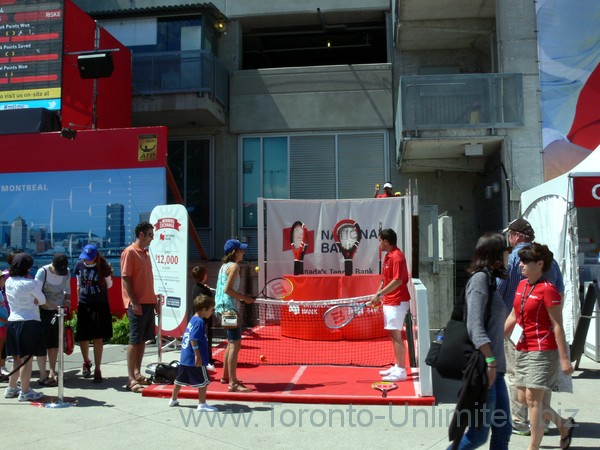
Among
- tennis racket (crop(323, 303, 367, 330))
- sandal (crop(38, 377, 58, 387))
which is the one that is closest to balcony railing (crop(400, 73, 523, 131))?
tennis racket (crop(323, 303, 367, 330))

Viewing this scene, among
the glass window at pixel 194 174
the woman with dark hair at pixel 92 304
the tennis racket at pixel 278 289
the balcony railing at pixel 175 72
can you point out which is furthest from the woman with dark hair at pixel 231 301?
the glass window at pixel 194 174

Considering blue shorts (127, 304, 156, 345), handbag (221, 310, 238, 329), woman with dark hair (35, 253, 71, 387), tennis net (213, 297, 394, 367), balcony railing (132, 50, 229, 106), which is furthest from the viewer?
balcony railing (132, 50, 229, 106)

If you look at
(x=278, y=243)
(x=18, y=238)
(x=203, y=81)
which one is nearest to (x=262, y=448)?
(x=278, y=243)

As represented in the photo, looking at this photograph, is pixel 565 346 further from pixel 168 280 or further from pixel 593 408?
pixel 168 280

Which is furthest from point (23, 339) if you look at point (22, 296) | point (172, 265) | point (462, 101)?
point (462, 101)

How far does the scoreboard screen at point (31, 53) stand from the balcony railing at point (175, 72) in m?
3.16

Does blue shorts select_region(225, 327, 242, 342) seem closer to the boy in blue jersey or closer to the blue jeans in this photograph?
the boy in blue jersey

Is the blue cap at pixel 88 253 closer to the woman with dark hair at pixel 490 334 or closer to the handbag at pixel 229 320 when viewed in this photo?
the handbag at pixel 229 320

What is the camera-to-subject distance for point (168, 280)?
9.67 metres

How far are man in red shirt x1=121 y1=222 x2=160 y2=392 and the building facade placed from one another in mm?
7831

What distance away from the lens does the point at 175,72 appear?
1633 centimetres

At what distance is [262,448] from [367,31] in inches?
649

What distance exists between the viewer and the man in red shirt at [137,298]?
23.7 feet

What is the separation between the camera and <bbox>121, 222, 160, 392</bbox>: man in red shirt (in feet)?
23.7
